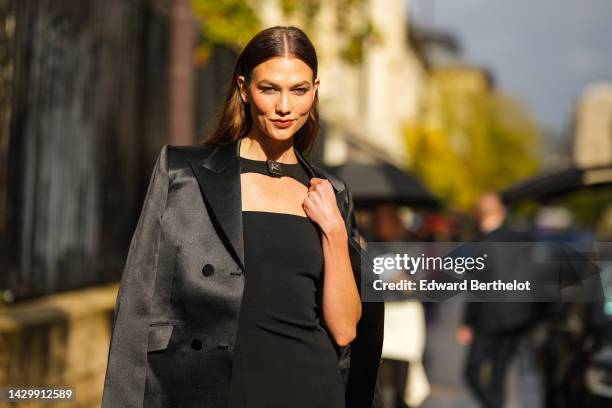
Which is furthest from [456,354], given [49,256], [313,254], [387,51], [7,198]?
[387,51]

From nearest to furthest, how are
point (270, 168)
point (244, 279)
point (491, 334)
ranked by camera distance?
point (244, 279) < point (270, 168) < point (491, 334)

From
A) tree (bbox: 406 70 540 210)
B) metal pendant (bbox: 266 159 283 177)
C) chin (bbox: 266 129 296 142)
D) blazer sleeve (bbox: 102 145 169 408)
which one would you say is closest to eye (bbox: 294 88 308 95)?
chin (bbox: 266 129 296 142)

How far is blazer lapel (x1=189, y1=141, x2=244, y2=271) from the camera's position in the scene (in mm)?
2734

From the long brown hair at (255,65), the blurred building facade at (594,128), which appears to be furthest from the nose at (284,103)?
the blurred building facade at (594,128)

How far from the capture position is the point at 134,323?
273 centimetres

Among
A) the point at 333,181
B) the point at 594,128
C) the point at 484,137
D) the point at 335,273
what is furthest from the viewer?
the point at 484,137

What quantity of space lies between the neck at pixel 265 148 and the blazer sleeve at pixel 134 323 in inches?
14.7

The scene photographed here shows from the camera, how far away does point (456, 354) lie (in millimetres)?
9742

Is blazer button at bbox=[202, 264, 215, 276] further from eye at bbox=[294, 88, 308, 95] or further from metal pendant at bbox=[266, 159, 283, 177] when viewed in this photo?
eye at bbox=[294, 88, 308, 95]

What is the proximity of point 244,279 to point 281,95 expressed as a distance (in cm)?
53

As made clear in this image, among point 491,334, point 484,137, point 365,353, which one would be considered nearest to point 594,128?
point 484,137

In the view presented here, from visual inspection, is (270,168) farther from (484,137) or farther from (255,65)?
(484,137)

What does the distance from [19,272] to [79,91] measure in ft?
5.62

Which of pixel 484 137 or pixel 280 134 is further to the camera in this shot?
pixel 484 137
